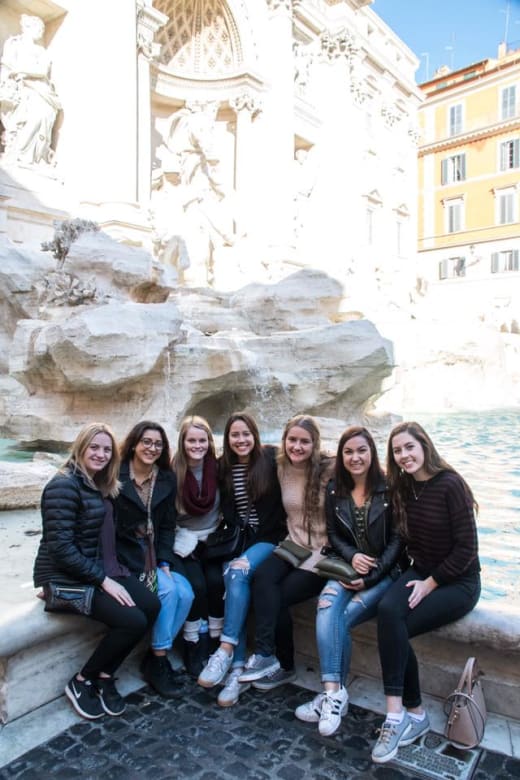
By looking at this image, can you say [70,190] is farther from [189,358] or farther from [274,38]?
[274,38]

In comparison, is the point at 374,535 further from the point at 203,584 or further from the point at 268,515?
the point at 203,584

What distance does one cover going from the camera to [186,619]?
2.45 meters

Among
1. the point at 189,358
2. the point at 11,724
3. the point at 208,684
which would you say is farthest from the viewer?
the point at 189,358

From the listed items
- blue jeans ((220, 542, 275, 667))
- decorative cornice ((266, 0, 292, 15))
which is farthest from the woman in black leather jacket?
decorative cornice ((266, 0, 292, 15))

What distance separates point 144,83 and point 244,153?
3168 mm

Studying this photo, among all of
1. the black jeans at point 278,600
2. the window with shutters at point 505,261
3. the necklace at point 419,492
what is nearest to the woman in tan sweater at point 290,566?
the black jeans at point 278,600

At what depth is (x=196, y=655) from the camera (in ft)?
7.88

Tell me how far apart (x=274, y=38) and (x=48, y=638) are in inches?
605

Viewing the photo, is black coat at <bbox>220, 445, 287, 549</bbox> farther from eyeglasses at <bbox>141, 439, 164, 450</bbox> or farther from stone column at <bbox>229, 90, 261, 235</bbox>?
stone column at <bbox>229, 90, 261, 235</bbox>

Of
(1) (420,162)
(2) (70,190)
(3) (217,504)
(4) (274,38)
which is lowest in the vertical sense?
(3) (217,504)

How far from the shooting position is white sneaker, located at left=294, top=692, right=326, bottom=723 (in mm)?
2012

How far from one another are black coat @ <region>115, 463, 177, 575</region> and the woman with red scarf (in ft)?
0.25

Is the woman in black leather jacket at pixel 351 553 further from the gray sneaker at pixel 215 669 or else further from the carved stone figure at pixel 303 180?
the carved stone figure at pixel 303 180

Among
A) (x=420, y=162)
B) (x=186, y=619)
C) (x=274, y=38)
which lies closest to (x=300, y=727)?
(x=186, y=619)
